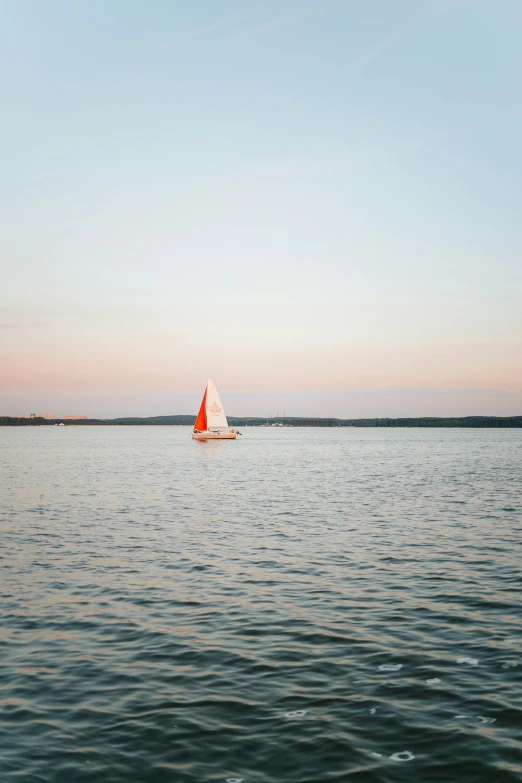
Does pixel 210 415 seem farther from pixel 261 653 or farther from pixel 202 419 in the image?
pixel 261 653

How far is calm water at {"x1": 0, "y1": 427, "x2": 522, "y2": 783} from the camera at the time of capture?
9359 mm

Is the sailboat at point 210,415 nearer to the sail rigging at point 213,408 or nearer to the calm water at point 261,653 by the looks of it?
the sail rigging at point 213,408

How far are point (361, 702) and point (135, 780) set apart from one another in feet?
13.7

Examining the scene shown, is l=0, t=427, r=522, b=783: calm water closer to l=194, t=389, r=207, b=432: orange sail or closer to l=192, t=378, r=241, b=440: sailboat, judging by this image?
l=192, t=378, r=241, b=440: sailboat

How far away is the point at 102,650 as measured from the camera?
1379 cm

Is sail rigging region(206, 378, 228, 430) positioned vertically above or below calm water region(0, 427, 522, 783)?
above

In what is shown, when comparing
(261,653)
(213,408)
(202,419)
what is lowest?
(261,653)

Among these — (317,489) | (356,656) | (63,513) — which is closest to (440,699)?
(356,656)

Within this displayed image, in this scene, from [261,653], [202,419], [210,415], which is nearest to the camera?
[261,653]

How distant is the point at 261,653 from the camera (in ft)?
44.9

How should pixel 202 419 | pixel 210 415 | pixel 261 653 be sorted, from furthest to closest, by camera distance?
pixel 202 419 < pixel 210 415 < pixel 261 653

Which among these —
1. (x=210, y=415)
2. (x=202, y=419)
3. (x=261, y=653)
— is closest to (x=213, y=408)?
(x=210, y=415)

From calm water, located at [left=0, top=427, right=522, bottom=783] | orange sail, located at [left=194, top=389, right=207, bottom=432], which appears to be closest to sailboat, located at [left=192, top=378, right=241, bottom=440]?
orange sail, located at [left=194, top=389, right=207, bottom=432]

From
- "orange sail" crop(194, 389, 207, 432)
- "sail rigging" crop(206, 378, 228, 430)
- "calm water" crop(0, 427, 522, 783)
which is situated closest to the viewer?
"calm water" crop(0, 427, 522, 783)
